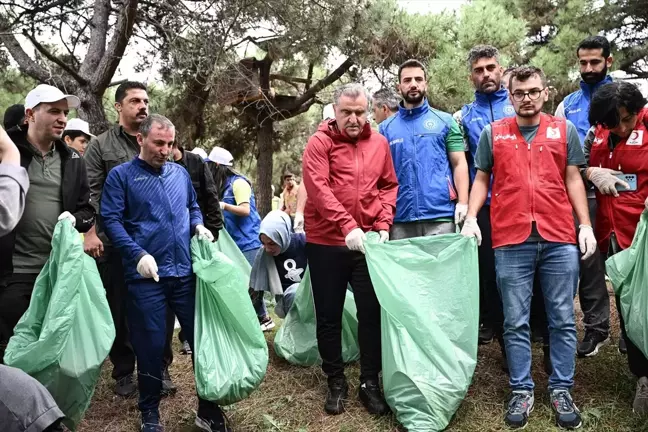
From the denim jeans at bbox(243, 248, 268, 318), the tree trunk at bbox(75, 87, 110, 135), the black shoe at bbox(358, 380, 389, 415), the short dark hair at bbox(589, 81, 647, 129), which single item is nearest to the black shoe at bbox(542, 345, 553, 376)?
the black shoe at bbox(358, 380, 389, 415)

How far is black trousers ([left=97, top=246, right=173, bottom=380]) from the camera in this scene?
3.33 m

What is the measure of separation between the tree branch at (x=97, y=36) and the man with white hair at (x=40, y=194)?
3428mm

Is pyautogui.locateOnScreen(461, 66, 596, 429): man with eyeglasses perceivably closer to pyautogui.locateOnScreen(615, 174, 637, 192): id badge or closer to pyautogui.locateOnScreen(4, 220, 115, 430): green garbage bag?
pyautogui.locateOnScreen(615, 174, 637, 192): id badge

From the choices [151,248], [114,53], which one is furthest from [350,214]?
[114,53]

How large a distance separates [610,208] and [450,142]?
86cm

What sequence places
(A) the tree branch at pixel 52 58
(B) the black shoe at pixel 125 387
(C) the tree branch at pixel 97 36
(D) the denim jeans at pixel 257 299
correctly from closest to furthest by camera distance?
(B) the black shoe at pixel 125 387 < (D) the denim jeans at pixel 257 299 < (A) the tree branch at pixel 52 58 < (C) the tree branch at pixel 97 36

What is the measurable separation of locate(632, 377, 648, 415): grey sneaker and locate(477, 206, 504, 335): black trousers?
0.84 meters

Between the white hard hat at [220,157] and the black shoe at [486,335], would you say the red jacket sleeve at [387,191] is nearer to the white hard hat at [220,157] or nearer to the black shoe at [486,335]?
the black shoe at [486,335]

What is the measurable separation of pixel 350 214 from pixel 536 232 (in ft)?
2.87

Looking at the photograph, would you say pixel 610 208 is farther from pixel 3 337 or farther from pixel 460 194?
pixel 3 337

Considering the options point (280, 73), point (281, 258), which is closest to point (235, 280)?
point (281, 258)

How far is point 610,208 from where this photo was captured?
9.62ft

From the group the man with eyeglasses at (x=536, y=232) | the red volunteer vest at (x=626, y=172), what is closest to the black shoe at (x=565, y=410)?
the man with eyeglasses at (x=536, y=232)

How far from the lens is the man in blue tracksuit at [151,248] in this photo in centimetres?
274
